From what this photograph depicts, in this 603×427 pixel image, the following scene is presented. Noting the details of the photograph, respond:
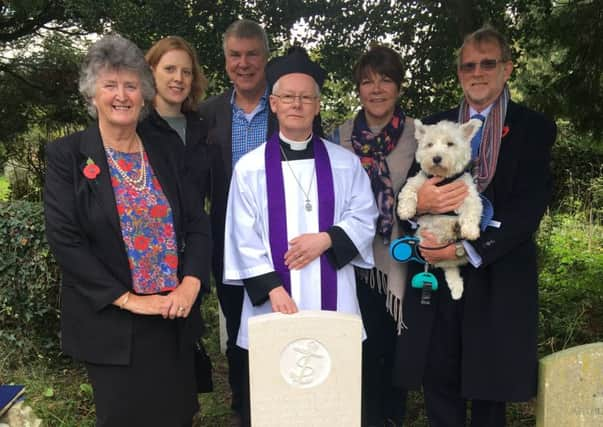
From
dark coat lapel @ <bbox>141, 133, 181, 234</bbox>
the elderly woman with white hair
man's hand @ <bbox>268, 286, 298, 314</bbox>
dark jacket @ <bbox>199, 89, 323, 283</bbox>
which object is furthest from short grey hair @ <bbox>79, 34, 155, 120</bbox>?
man's hand @ <bbox>268, 286, 298, 314</bbox>

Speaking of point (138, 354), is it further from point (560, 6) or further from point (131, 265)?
point (560, 6)

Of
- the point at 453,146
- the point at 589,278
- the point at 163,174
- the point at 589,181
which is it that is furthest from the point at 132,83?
the point at 589,181

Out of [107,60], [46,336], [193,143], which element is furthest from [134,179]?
[46,336]

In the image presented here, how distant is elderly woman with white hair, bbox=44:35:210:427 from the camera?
8.38 feet

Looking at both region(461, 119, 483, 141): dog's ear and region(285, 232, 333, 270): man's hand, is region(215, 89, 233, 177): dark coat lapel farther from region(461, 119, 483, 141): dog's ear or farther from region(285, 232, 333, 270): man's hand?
region(461, 119, 483, 141): dog's ear

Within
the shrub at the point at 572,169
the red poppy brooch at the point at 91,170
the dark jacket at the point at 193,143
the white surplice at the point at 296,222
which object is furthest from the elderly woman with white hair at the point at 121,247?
the shrub at the point at 572,169

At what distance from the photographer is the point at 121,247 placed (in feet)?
8.50

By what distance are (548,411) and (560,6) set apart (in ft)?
11.7

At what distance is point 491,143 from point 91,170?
6.60 feet

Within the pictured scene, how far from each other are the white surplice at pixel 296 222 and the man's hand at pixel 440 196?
0.28 m

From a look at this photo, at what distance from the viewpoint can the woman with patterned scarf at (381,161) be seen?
329 centimetres

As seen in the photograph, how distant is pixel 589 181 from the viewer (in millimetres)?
10430

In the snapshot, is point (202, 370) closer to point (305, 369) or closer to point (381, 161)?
point (305, 369)

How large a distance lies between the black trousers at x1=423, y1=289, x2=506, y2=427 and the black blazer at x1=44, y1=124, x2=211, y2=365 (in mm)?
1537
